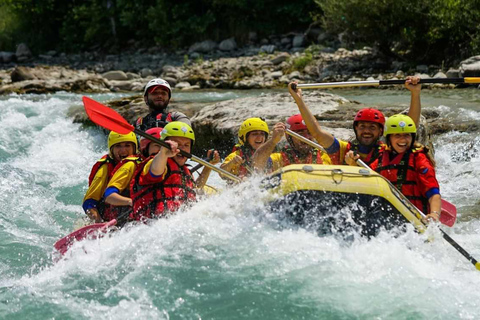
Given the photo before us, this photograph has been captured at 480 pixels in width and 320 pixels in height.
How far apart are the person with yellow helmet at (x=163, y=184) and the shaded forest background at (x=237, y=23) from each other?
37.7ft

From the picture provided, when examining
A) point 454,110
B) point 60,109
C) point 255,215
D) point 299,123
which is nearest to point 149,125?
point 299,123

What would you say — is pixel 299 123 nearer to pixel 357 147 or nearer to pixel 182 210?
pixel 357 147

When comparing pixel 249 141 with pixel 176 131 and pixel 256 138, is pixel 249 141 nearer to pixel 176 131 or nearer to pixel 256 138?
pixel 256 138

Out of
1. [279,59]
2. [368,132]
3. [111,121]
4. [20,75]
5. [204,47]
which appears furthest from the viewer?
[204,47]

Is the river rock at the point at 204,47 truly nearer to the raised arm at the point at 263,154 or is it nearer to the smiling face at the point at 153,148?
the raised arm at the point at 263,154

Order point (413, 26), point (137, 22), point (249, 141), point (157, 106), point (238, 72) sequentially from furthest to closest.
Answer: point (137, 22) → point (238, 72) → point (413, 26) → point (157, 106) → point (249, 141)

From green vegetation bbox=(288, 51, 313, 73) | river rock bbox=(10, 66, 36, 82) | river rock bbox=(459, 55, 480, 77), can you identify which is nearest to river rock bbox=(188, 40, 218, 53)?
green vegetation bbox=(288, 51, 313, 73)

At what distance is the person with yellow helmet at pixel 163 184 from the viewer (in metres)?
4.68

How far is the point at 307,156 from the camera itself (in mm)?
5531

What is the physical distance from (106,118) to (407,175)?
2.63m

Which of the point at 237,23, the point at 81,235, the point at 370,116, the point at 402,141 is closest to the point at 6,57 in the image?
the point at 237,23

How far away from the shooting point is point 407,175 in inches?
183

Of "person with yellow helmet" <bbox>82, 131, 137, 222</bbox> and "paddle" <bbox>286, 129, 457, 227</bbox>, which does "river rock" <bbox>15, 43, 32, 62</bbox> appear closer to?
"person with yellow helmet" <bbox>82, 131, 137, 222</bbox>

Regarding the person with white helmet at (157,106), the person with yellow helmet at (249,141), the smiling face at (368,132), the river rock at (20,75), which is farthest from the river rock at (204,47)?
the smiling face at (368,132)
